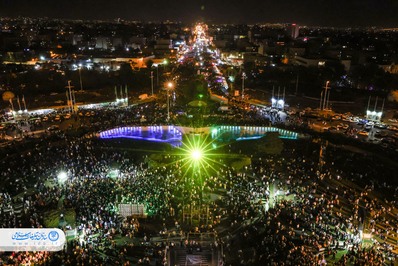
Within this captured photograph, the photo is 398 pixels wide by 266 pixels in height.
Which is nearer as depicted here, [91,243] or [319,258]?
[319,258]

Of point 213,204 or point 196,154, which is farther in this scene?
point 196,154

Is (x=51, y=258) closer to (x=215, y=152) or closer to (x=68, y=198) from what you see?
(x=68, y=198)

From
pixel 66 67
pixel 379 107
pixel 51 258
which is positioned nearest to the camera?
pixel 51 258

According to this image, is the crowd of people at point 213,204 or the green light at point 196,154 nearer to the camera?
the crowd of people at point 213,204

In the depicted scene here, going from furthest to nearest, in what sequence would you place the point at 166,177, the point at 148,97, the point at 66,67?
1. the point at 66,67
2. the point at 148,97
3. the point at 166,177

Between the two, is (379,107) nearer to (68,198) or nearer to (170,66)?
(68,198)

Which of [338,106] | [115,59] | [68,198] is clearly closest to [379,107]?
[338,106]

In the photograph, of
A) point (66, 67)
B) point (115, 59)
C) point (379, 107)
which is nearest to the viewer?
point (379, 107)

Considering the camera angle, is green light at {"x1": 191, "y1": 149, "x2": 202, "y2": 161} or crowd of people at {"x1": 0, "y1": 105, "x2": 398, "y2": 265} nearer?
crowd of people at {"x1": 0, "y1": 105, "x2": 398, "y2": 265}

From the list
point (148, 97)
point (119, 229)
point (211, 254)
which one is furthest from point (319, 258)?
point (148, 97)
